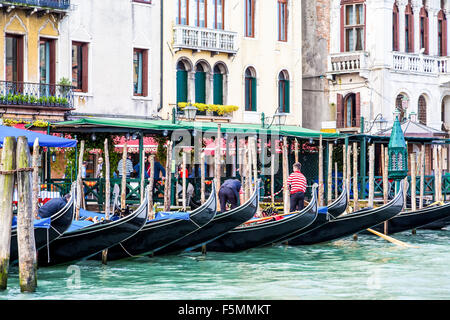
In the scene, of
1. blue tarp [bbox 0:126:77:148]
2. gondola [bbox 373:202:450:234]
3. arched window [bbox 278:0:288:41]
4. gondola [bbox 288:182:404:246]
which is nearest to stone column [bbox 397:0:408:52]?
arched window [bbox 278:0:288:41]

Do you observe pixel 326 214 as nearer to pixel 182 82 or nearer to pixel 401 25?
pixel 182 82

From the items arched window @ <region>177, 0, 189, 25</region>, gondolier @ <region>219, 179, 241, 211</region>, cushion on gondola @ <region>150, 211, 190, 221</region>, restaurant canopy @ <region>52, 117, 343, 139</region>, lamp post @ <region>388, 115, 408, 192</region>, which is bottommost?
cushion on gondola @ <region>150, 211, 190, 221</region>

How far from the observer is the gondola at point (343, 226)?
1491cm

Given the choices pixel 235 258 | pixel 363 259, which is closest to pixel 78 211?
pixel 235 258

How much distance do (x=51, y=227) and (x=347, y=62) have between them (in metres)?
14.2

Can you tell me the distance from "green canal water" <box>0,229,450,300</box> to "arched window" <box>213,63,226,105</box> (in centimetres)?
776

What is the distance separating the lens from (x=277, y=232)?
13914 mm

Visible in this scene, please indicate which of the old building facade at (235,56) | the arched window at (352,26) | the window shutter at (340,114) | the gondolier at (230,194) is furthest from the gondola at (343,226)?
A: the arched window at (352,26)

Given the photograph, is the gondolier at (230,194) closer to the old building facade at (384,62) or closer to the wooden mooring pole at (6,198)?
the wooden mooring pole at (6,198)

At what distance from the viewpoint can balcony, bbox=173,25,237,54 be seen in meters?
21.0

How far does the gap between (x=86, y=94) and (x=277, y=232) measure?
7101 millimetres

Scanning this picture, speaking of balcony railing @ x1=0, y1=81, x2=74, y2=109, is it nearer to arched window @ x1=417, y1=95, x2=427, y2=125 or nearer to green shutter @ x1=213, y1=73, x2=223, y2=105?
green shutter @ x1=213, y1=73, x2=223, y2=105

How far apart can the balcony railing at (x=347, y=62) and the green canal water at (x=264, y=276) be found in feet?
31.7

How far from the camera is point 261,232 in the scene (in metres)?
13.9
